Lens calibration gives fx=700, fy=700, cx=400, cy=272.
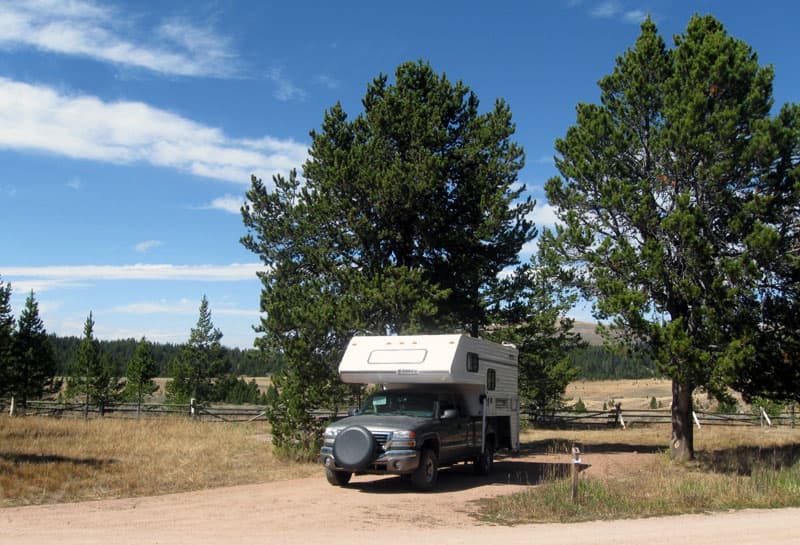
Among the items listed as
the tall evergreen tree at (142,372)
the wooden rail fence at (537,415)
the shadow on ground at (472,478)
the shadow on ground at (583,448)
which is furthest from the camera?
the tall evergreen tree at (142,372)

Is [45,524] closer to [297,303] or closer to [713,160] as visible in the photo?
[297,303]

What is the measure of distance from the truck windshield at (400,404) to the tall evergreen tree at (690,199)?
16.0 ft

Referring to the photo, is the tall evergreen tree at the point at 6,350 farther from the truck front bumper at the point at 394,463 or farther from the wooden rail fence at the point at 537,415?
the truck front bumper at the point at 394,463

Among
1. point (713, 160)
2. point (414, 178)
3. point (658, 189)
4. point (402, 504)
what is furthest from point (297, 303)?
point (713, 160)

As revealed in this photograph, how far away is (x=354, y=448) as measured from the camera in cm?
1263

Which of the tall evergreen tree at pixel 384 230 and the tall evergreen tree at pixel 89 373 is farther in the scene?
the tall evergreen tree at pixel 89 373

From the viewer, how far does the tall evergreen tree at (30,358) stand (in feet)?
147

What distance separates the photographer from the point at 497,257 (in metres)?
22.8

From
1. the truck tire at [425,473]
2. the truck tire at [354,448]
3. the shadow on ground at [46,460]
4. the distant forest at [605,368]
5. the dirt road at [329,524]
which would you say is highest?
the distant forest at [605,368]

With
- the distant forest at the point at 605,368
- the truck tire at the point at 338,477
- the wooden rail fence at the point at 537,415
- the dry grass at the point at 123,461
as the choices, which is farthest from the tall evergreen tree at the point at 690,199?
the distant forest at the point at 605,368

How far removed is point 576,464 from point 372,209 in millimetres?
11293

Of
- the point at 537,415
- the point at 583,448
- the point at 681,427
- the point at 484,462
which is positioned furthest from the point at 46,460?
the point at 537,415

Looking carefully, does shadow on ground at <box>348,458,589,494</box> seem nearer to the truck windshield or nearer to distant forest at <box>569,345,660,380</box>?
the truck windshield

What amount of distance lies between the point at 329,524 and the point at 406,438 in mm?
3193
